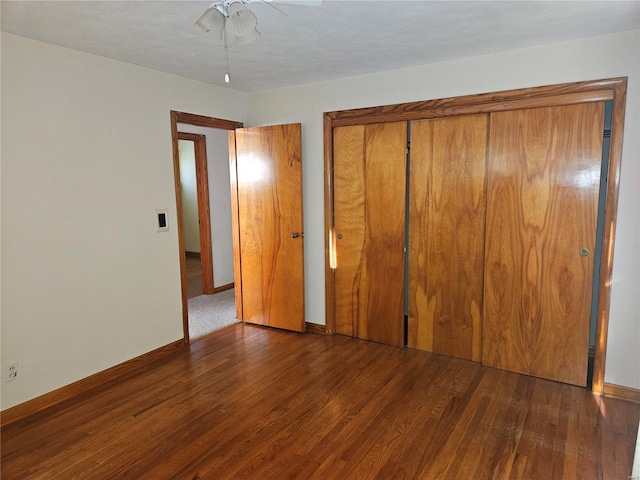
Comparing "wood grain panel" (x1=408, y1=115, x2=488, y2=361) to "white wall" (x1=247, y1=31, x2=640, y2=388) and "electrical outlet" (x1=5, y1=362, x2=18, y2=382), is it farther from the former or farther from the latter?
"electrical outlet" (x1=5, y1=362, x2=18, y2=382)

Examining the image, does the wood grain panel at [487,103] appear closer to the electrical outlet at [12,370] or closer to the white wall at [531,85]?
the white wall at [531,85]

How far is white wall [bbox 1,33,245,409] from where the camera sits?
2.50 metres

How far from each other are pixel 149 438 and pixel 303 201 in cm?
233

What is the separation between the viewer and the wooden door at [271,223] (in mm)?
3850

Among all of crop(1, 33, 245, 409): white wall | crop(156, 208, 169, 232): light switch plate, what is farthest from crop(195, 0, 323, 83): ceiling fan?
crop(156, 208, 169, 232): light switch plate

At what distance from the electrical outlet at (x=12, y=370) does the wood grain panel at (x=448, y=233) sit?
2845mm

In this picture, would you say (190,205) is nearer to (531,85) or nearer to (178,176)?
(178,176)

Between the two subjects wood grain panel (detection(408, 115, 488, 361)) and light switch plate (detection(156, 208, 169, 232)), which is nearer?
wood grain panel (detection(408, 115, 488, 361))

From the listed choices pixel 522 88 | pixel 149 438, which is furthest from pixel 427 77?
pixel 149 438

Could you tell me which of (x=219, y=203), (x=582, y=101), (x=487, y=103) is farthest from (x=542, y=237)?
(x=219, y=203)

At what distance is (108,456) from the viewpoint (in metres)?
2.21

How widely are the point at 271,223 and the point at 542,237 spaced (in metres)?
2.32

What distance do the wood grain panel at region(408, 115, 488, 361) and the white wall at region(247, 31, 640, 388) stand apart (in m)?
0.30

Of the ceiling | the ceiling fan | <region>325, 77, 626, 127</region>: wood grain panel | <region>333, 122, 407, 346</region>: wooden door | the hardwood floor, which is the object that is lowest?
the hardwood floor
